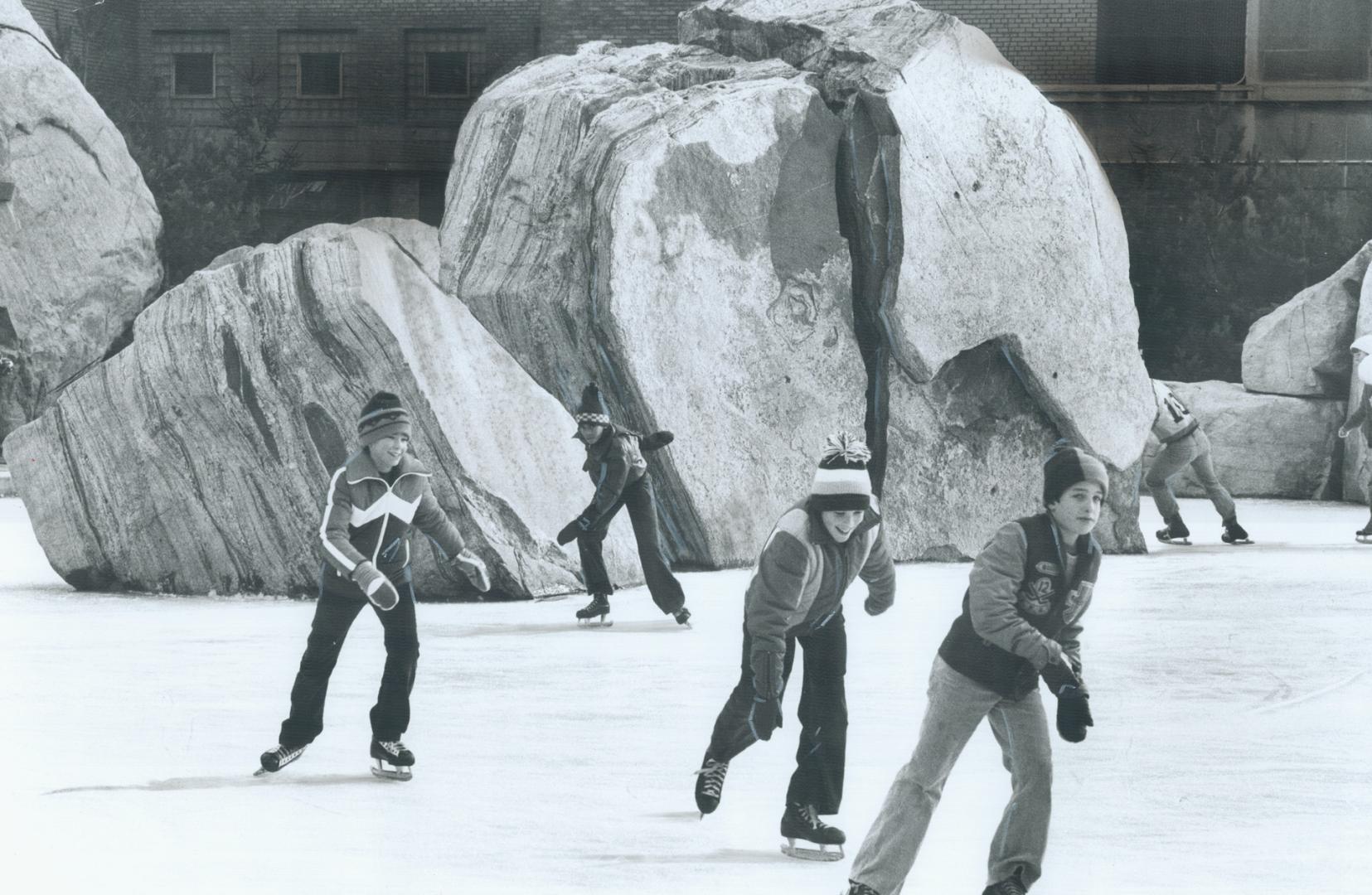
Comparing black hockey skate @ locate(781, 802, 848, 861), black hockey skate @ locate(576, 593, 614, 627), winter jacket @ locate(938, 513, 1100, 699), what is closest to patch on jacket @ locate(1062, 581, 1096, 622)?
winter jacket @ locate(938, 513, 1100, 699)

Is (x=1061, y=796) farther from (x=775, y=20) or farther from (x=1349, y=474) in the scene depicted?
(x=1349, y=474)

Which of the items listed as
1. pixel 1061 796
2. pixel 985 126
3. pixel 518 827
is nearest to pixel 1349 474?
pixel 985 126

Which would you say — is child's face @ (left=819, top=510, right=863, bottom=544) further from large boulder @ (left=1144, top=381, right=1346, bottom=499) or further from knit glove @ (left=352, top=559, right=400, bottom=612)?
large boulder @ (left=1144, top=381, right=1346, bottom=499)

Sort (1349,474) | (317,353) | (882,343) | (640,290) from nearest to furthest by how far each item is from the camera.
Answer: (317,353) → (640,290) → (882,343) → (1349,474)

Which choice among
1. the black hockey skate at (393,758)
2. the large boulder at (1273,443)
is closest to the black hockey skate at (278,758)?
the black hockey skate at (393,758)

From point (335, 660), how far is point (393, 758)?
408 millimetres

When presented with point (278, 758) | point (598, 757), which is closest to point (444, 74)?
point (598, 757)

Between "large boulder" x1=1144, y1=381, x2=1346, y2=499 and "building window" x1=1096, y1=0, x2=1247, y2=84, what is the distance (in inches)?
342

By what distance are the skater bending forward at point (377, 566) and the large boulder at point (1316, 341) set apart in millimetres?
14659

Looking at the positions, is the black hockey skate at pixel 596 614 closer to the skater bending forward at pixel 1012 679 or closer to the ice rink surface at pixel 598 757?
the ice rink surface at pixel 598 757

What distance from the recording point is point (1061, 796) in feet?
21.2

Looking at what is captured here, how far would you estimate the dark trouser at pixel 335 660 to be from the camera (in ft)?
21.4

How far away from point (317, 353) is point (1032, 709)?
295 inches

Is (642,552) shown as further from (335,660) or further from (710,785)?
(710,785)
